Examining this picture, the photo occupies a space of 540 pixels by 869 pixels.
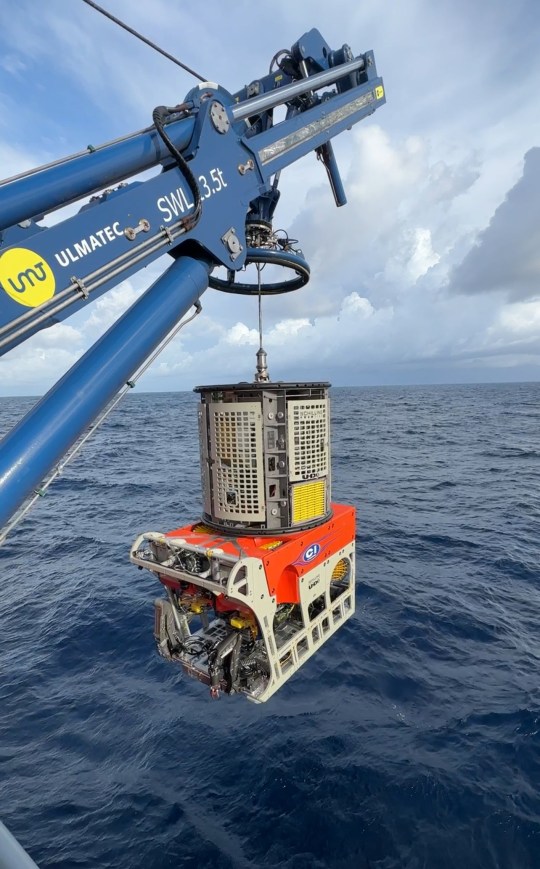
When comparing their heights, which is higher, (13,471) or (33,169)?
(33,169)

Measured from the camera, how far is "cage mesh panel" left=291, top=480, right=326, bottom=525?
18.8ft

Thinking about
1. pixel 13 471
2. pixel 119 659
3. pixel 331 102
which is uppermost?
pixel 331 102

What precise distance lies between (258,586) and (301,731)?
3.73 metres

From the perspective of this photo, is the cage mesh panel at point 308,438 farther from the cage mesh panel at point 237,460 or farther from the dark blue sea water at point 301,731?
the dark blue sea water at point 301,731

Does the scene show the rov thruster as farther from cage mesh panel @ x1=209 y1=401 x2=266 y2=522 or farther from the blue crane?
the blue crane

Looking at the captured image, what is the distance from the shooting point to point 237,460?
Result: 5625 mm

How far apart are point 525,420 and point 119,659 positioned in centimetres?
5455

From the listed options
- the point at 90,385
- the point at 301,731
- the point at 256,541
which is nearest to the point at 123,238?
the point at 90,385

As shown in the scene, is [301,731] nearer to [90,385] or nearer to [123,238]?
[90,385]

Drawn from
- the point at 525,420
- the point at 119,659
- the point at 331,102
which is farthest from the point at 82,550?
the point at 525,420

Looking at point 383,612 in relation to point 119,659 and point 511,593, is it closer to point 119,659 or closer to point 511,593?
point 511,593

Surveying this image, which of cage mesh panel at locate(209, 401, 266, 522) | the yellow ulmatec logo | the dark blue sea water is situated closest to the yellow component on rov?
cage mesh panel at locate(209, 401, 266, 522)

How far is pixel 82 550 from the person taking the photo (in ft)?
48.0

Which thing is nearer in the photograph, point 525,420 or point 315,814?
point 315,814
